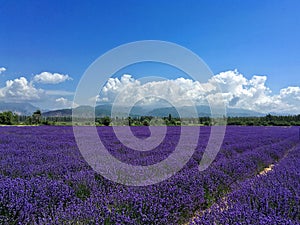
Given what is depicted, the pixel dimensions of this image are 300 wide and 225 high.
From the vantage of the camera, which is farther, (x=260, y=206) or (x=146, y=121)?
(x=146, y=121)

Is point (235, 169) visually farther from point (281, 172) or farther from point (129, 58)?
point (129, 58)

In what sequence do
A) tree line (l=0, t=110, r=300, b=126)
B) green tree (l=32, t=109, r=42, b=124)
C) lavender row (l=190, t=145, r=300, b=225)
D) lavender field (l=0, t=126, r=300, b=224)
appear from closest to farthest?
lavender row (l=190, t=145, r=300, b=225), lavender field (l=0, t=126, r=300, b=224), tree line (l=0, t=110, r=300, b=126), green tree (l=32, t=109, r=42, b=124)

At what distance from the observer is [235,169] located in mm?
5031

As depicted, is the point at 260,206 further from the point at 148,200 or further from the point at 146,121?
the point at 146,121

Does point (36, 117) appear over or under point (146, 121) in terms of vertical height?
over

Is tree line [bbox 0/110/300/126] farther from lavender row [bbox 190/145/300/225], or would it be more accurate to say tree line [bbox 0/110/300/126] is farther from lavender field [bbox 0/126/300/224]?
lavender row [bbox 190/145/300/225]

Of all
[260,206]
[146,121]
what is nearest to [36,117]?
[146,121]

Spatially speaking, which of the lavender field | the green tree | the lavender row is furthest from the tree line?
the lavender row

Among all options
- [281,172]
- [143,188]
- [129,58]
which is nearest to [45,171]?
[143,188]

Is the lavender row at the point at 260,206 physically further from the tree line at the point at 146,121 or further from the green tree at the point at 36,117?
the green tree at the point at 36,117

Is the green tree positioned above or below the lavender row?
above

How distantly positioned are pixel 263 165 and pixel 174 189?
4.49 metres

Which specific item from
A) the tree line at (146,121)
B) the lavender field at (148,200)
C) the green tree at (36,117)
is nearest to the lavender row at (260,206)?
the lavender field at (148,200)

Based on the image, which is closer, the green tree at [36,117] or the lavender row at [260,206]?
the lavender row at [260,206]
